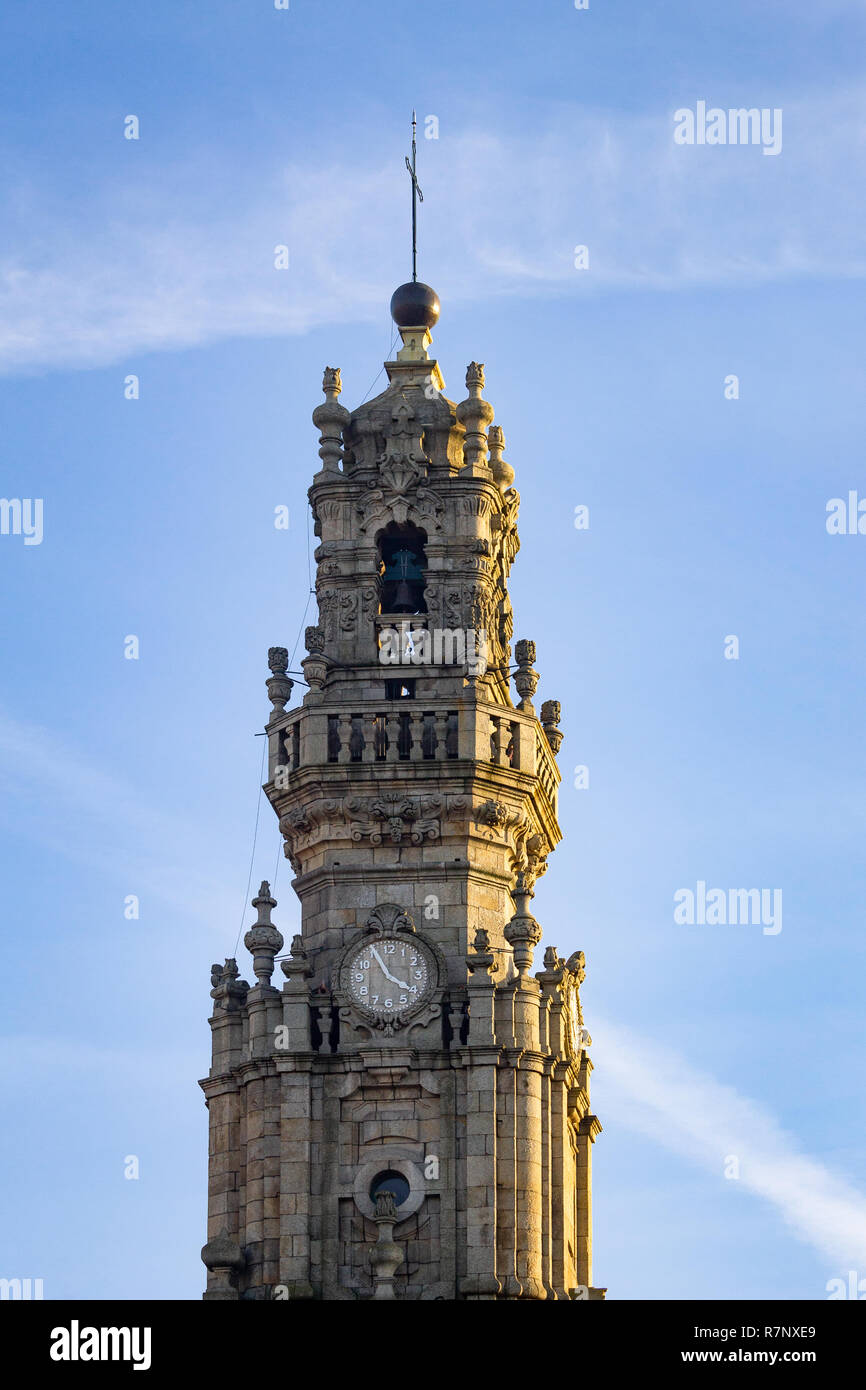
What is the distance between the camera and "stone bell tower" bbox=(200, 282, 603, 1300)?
8138cm

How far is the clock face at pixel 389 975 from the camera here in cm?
8331

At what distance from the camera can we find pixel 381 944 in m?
83.8

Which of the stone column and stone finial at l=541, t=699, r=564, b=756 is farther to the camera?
stone finial at l=541, t=699, r=564, b=756

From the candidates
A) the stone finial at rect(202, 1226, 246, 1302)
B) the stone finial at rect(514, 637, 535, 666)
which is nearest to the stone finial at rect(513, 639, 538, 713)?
the stone finial at rect(514, 637, 535, 666)

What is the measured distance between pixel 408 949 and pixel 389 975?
0.83 m

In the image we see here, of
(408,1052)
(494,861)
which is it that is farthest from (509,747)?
(408,1052)

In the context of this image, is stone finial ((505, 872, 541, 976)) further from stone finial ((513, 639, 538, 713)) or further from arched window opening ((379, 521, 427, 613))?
arched window opening ((379, 521, 427, 613))

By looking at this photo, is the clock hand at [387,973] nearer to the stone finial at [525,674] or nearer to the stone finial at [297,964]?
the stone finial at [297,964]

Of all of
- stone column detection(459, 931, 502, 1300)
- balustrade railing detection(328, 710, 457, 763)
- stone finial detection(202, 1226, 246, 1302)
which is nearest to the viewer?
stone column detection(459, 931, 502, 1300)

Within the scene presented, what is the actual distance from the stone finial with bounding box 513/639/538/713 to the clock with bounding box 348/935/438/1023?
26.6 feet

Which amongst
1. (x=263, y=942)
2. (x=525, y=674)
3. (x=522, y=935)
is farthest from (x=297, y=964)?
(x=525, y=674)

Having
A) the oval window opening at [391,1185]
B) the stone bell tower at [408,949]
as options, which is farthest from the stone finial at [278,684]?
the oval window opening at [391,1185]
